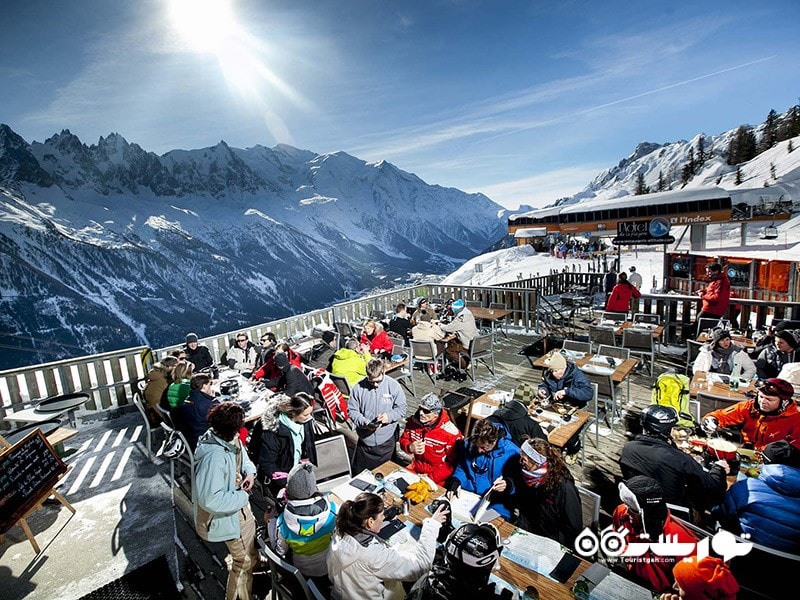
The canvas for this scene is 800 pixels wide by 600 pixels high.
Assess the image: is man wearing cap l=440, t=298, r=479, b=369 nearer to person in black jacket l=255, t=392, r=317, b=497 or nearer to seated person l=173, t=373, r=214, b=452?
person in black jacket l=255, t=392, r=317, b=497

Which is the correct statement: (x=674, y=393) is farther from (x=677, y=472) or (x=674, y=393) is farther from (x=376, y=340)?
(x=376, y=340)

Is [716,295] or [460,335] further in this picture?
[460,335]

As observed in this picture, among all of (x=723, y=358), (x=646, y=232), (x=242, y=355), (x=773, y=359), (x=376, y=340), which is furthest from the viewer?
(x=646, y=232)

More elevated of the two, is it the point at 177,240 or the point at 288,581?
the point at 177,240

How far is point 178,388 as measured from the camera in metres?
4.70

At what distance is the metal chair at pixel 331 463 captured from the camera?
3.70 meters

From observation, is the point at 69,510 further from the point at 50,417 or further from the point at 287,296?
the point at 287,296

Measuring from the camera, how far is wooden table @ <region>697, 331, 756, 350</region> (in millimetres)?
6107

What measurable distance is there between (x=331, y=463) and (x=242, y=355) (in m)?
4.30

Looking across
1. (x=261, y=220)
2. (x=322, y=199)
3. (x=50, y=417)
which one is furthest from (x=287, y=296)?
(x=50, y=417)

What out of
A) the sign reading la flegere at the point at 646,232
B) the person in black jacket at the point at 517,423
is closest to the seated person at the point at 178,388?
the person in black jacket at the point at 517,423

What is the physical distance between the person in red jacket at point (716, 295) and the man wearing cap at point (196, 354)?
948cm

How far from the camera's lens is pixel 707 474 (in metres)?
2.87

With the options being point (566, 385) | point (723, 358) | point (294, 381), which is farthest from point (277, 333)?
point (723, 358)
